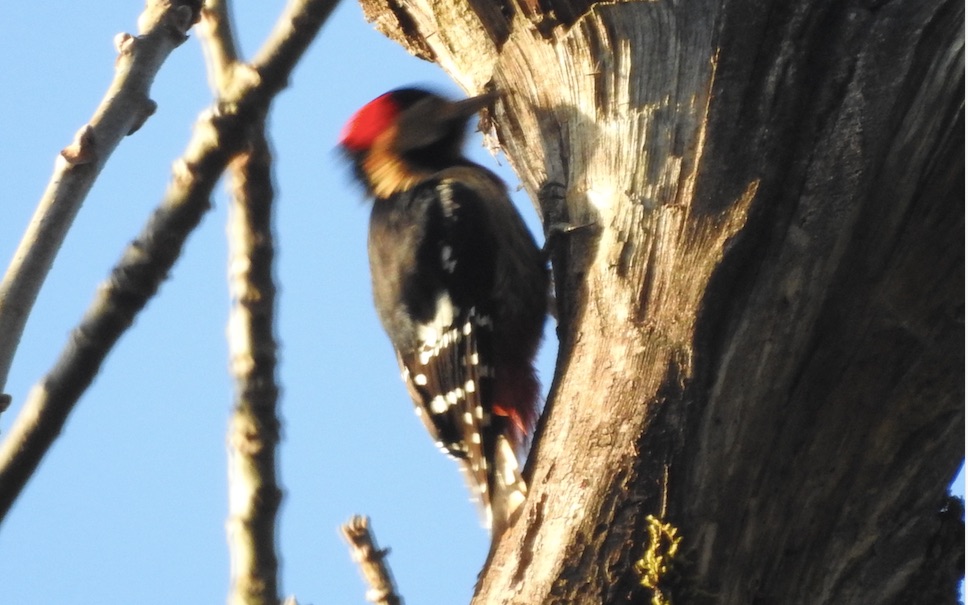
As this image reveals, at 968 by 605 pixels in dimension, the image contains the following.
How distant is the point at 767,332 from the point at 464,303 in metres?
1.37

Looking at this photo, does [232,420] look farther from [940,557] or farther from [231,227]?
[940,557]

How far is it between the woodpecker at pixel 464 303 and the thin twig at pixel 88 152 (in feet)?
5.66

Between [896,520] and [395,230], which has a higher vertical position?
[395,230]

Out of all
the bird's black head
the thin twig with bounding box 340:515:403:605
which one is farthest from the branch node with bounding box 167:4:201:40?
the bird's black head

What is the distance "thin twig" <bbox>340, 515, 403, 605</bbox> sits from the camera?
2.86 metres

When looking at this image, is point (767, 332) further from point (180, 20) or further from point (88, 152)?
point (88, 152)

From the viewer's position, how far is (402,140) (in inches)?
185

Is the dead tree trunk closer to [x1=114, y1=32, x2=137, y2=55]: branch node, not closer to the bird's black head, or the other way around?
[x1=114, y1=32, x2=137, y2=55]: branch node

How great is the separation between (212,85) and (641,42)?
1.34 metres

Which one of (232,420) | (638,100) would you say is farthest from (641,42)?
(232,420)

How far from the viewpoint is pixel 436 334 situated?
4094 mm

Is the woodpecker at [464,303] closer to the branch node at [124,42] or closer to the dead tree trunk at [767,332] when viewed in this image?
the dead tree trunk at [767,332]

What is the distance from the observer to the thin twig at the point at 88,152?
188 cm

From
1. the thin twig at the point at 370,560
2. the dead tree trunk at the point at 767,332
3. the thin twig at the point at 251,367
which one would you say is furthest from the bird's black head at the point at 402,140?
the thin twig at the point at 251,367
